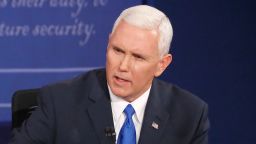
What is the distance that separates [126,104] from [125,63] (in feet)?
0.68

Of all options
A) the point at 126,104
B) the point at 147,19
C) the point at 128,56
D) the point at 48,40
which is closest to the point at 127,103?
the point at 126,104

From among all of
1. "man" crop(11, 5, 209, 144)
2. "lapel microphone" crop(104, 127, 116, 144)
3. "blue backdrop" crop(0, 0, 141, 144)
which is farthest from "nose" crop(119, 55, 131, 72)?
"blue backdrop" crop(0, 0, 141, 144)

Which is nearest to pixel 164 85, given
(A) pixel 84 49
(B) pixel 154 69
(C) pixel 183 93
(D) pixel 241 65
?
(C) pixel 183 93

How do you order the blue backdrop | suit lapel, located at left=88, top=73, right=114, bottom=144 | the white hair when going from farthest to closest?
the blue backdrop, suit lapel, located at left=88, top=73, right=114, bottom=144, the white hair

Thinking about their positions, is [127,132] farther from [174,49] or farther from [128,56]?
[174,49]

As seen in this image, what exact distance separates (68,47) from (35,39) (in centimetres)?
19

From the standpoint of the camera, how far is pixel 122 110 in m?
1.86

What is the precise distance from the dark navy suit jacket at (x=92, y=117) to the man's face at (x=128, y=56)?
149 mm

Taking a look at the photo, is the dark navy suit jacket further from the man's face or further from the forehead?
the forehead

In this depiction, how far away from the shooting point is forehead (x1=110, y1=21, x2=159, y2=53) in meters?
1.71

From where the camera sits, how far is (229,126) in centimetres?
340

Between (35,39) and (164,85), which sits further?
(35,39)

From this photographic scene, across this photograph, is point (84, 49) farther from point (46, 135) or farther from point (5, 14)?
point (46, 135)

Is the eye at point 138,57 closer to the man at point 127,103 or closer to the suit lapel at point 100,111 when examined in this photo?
the man at point 127,103
